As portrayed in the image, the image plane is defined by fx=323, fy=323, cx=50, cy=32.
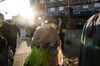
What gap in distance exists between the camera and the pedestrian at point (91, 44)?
10.2 ft

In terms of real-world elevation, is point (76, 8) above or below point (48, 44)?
below

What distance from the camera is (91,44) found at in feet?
10.3

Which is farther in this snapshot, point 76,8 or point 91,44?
point 76,8

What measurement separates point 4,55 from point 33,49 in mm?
640

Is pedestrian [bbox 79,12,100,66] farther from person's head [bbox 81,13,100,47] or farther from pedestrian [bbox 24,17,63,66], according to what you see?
pedestrian [bbox 24,17,63,66]

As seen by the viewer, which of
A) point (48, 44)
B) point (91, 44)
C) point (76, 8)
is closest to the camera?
point (91, 44)

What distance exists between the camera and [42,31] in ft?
19.5

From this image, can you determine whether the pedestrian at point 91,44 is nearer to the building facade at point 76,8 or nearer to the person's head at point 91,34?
the person's head at point 91,34

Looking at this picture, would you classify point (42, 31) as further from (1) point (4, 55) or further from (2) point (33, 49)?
(1) point (4, 55)

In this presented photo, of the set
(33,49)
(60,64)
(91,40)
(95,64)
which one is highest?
(91,40)

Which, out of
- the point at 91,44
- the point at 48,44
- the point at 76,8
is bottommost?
the point at 76,8

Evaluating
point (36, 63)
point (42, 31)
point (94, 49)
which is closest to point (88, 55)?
point (94, 49)

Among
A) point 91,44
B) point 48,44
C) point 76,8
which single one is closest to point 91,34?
point 91,44

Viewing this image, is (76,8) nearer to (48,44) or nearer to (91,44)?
(48,44)
